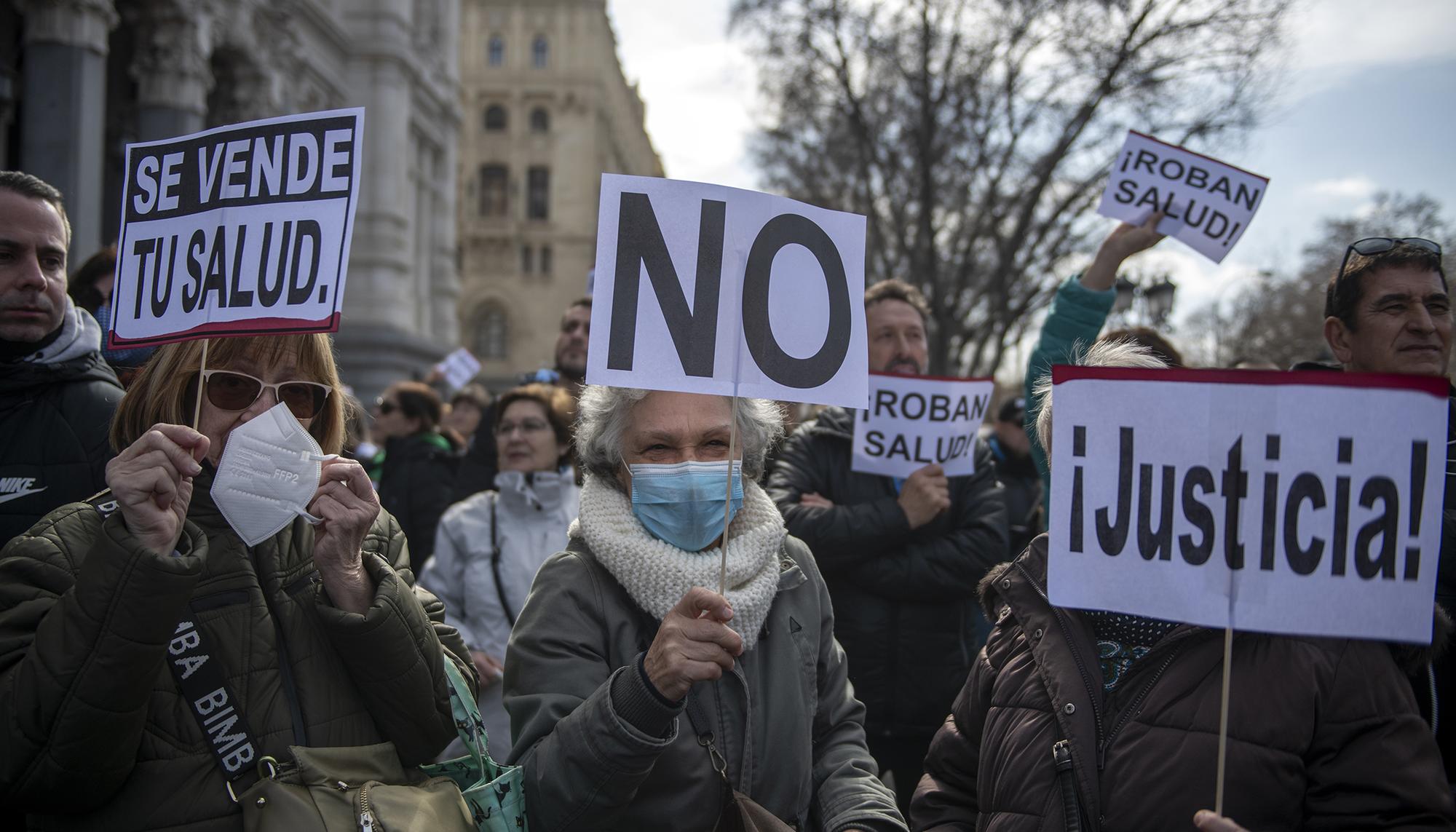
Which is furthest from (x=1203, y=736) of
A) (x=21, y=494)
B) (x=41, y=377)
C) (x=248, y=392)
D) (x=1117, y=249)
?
(x=41, y=377)

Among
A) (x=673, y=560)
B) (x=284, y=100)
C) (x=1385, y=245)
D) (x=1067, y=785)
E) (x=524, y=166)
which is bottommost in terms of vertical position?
(x=1067, y=785)

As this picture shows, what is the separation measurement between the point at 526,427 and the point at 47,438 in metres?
2.22

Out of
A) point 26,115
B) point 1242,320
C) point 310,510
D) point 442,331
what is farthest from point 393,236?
point 1242,320

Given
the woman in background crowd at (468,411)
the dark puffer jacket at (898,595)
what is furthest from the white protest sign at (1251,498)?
the woman in background crowd at (468,411)

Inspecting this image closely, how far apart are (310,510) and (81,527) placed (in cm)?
40

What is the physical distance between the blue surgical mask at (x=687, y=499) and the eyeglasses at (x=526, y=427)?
8.31 feet

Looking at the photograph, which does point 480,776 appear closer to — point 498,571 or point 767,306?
point 767,306

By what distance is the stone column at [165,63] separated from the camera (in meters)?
15.1

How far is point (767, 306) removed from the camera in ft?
7.55

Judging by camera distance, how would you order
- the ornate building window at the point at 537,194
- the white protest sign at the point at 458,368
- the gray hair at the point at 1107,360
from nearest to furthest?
the gray hair at the point at 1107,360
the white protest sign at the point at 458,368
the ornate building window at the point at 537,194

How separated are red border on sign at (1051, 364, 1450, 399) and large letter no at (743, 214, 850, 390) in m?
0.53

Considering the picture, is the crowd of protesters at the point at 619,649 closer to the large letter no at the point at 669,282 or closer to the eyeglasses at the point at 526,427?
the large letter no at the point at 669,282

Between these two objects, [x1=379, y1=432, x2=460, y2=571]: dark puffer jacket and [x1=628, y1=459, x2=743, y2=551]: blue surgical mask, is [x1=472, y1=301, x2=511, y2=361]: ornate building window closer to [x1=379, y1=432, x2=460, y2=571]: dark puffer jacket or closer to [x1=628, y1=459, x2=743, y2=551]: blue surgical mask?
[x1=379, y1=432, x2=460, y2=571]: dark puffer jacket

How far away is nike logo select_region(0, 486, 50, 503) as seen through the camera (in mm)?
2707
